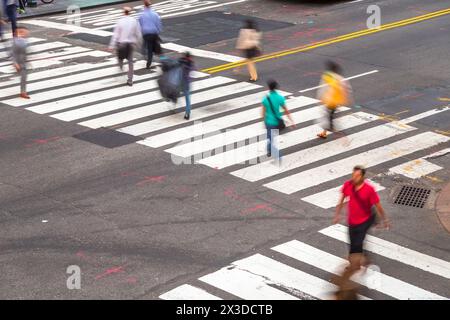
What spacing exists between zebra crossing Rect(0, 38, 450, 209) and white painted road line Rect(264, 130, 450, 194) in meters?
0.02

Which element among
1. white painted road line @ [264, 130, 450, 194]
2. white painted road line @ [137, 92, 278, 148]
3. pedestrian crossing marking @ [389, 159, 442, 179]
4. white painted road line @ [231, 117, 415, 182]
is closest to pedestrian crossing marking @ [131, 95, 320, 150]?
white painted road line @ [137, 92, 278, 148]

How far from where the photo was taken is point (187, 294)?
43.4 feet

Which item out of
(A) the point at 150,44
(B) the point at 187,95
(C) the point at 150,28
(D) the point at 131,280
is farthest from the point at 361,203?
(A) the point at 150,44

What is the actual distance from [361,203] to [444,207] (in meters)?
Answer: 4.37

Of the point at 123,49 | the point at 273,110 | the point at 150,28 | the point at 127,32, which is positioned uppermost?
the point at 127,32

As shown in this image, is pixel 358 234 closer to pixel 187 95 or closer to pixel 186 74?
pixel 187 95

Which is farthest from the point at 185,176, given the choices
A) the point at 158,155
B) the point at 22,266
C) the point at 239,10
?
the point at 239,10

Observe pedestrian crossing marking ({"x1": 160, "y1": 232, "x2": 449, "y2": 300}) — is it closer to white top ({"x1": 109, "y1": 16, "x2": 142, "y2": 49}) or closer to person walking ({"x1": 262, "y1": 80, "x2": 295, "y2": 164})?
person walking ({"x1": 262, "y1": 80, "x2": 295, "y2": 164})

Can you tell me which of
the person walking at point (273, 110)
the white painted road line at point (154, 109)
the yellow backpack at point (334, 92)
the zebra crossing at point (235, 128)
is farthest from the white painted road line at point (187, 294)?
the white painted road line at point (154, 109)

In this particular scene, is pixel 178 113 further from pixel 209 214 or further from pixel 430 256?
pixel 430 256

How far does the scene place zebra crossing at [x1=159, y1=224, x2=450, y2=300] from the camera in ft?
43.6

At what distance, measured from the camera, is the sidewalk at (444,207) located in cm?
1628

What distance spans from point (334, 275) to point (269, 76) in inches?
462

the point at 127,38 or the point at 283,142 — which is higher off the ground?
the point at 127,38
